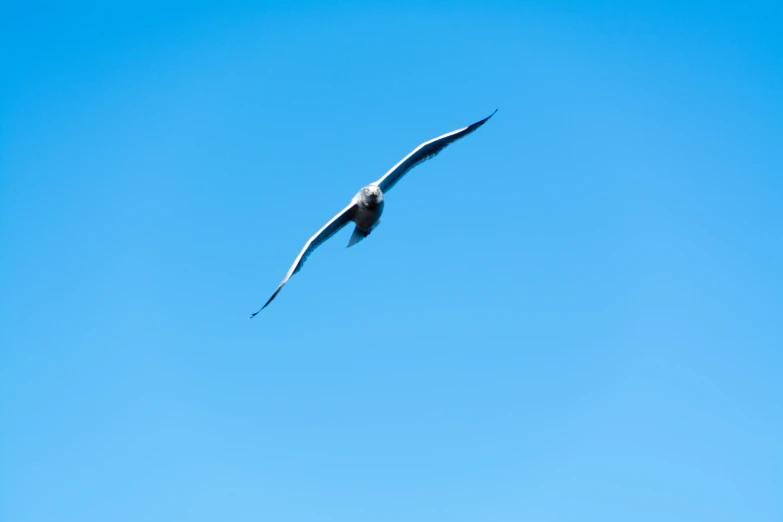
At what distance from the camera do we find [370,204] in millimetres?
13219

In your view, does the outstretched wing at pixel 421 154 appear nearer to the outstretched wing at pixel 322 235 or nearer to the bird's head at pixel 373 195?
the bird's head at pixel 373 195

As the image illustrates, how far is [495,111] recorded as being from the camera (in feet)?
47.5

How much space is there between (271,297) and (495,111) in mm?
6514

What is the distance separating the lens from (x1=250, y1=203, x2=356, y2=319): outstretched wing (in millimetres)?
13117

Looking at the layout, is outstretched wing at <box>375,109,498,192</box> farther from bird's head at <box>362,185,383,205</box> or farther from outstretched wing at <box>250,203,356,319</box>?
outstretched wing at <box>250,203,356,319</box>

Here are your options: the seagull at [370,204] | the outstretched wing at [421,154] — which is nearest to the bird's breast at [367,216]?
the seagull at [370,204]

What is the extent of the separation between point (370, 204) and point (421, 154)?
1.97 metres

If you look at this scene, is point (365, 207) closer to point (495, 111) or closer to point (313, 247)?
point (313, 247)

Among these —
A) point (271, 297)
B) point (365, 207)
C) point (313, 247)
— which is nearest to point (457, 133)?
point (365, 207)

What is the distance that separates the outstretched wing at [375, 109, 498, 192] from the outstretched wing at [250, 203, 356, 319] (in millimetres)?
929

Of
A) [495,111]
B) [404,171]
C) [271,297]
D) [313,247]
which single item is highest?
[495,111]

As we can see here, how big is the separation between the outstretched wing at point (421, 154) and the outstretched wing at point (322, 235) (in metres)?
0.93

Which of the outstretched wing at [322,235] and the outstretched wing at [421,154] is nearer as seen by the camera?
the outstretched wing at [322,235]

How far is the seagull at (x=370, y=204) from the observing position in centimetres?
1324
